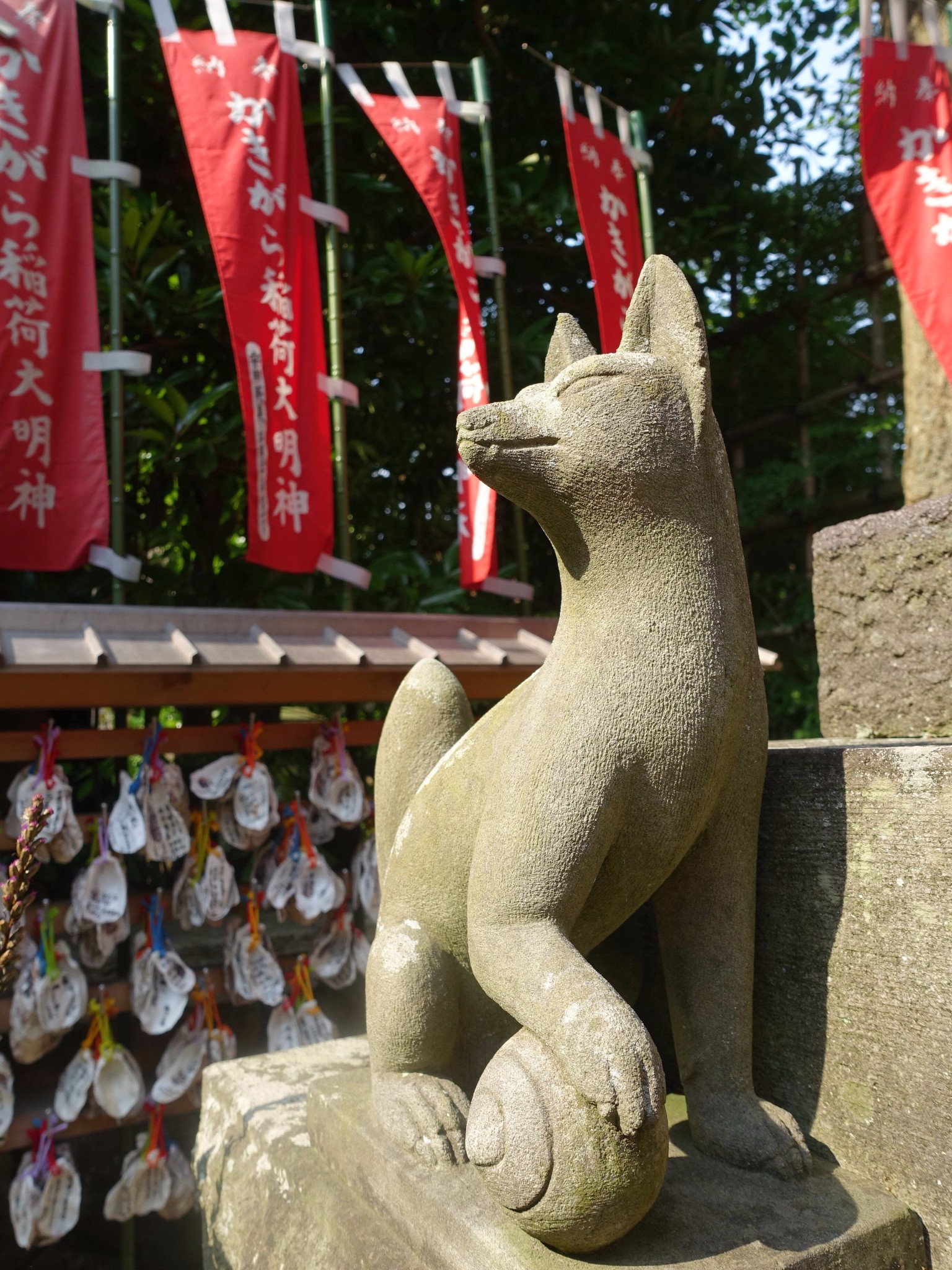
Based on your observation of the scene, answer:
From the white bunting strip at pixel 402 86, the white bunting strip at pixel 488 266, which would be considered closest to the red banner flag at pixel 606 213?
the white bunting strip at pixel 488 266

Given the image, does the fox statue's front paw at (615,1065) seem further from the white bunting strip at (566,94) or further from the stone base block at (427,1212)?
the white bunting strip at (566,94)

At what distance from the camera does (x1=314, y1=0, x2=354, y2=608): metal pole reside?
13.1 feet

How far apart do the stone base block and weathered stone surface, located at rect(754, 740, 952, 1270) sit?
0.23 ft

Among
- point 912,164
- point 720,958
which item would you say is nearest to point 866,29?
point 912,164

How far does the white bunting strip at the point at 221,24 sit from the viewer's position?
3.75m

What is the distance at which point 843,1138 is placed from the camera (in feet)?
4.64

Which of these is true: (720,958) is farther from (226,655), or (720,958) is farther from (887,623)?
(226,655)

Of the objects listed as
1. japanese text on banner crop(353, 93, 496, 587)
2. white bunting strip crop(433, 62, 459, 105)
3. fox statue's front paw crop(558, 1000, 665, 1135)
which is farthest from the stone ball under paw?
white bunting strip crop(433, 62, 459, 105)

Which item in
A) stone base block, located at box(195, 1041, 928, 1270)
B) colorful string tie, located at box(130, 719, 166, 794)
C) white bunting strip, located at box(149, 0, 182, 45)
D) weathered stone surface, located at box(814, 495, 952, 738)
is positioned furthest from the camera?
white bunting strip, located at box(149, 0, 182, 45)

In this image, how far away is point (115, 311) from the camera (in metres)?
3.65

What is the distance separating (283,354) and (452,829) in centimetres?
280

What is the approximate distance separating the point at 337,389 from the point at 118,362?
0.90 m

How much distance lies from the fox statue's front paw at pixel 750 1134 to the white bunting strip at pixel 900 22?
14.7 ft

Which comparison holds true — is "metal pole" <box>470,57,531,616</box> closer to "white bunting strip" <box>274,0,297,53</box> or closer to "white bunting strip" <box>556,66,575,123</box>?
"white bunting strip" <box>556,66,575,123</box>
